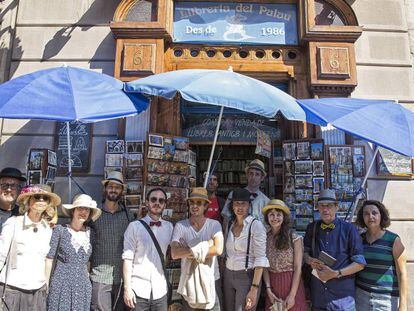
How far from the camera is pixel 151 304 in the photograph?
404cm

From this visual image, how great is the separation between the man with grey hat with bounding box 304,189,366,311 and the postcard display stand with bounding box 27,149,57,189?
13.9 ft

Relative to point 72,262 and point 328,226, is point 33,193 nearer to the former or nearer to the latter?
point 72,262

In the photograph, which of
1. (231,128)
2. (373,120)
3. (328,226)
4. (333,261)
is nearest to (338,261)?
(333,261)

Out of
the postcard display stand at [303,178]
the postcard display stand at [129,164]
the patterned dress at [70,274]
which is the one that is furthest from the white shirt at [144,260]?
the postcard display stand at [303,178]

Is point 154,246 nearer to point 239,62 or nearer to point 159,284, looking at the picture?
point 159,284

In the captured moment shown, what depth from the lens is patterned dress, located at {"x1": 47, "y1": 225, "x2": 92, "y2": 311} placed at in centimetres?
383

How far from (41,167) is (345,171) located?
503cm

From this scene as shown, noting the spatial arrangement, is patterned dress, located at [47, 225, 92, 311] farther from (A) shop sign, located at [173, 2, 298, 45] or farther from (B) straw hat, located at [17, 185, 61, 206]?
(A) shop sign, located at [173, 2, 298, 45]

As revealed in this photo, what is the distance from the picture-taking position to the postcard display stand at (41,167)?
6.00 metres

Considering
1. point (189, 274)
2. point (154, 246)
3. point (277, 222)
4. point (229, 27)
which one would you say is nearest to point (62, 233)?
point (154, 246)

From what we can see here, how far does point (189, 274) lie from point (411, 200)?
14.4 feet

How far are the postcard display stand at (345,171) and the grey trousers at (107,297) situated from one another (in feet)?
12.0

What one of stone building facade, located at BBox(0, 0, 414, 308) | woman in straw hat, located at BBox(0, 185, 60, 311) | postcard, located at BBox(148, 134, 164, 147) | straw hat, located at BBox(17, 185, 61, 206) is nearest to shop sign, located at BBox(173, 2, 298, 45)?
stone building facade, located at BBox(0, 0, 414, 308)

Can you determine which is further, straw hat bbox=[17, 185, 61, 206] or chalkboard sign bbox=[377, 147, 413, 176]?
chalkboard sign bbox=[377, 147, 413, 176]
